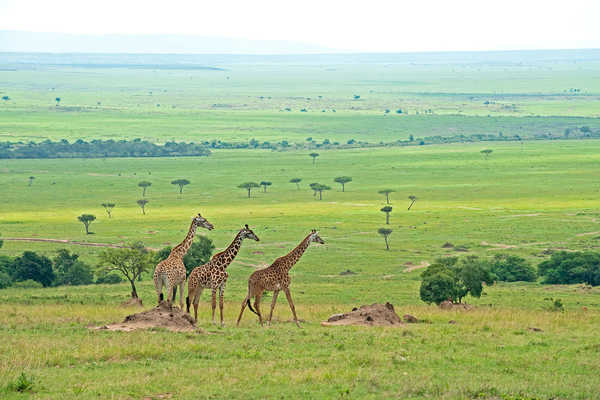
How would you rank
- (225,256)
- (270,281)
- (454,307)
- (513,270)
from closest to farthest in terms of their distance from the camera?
(270,281)
(225,256)
(454,307)
(513,270)

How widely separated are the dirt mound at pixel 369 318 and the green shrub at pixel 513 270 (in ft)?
92.3

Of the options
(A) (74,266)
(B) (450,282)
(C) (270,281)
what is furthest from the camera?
(A) (74,266)

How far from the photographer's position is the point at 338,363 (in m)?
17.2

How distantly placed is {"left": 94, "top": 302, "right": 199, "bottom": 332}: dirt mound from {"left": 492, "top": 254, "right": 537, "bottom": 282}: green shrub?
32.3 metres

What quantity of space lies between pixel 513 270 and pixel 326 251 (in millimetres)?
15000

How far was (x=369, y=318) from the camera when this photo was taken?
22.7 meters

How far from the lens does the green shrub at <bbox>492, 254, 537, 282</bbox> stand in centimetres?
5078

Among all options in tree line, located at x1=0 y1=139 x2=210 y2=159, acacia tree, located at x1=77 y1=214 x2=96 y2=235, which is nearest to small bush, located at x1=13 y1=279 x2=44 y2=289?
acacia tree, located at x1=77 y1=214 x2=96 y2=235

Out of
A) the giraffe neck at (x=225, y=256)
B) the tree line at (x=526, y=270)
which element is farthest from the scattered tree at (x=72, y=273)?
the giraffe neck at (x=225, y=256)

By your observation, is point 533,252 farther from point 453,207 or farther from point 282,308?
point 282,308

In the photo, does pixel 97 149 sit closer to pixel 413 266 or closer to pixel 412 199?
pixel 412 199

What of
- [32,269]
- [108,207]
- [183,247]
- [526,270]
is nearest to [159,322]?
[183,247]

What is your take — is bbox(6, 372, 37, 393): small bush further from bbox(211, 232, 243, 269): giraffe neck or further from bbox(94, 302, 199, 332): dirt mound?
bbox(211, 232, 243, 269): giraffe neck

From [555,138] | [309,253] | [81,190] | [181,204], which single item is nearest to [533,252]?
[309,253]
